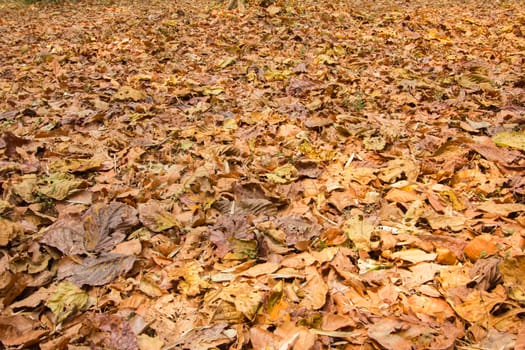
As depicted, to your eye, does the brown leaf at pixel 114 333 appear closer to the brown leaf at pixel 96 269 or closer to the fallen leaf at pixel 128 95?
the brown leaf at pixel 96 269

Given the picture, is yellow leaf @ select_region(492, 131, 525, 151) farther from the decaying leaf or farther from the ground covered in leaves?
the decaying leaf

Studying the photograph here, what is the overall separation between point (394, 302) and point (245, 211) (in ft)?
3.94

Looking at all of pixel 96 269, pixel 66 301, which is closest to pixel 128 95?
pixel 96 269

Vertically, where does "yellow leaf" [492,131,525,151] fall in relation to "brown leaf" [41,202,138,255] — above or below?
above

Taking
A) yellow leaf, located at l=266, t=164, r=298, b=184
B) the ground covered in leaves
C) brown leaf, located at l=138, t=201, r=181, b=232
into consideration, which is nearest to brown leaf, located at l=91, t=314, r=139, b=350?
the ground covered in leaves

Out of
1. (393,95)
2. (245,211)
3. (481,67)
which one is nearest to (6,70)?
(245,211)

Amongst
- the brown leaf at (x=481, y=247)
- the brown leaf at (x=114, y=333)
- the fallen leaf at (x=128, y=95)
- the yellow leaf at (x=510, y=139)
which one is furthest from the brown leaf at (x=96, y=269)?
the yellow leaf at (x=510, y=139)

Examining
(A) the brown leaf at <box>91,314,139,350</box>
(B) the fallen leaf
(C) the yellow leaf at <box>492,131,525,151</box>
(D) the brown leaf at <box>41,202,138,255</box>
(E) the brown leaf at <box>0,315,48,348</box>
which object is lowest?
(A) the brown leaf at <box>91,314,139,350</box>

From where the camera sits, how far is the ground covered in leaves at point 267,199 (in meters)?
2.09

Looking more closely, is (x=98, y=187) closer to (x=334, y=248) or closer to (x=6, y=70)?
(x=334, y=248)

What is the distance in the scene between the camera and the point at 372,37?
6.46 metres

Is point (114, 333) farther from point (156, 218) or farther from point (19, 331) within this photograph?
point (156, 218)

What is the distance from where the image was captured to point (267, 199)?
116 inches

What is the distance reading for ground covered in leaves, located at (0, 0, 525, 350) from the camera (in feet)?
6.86
